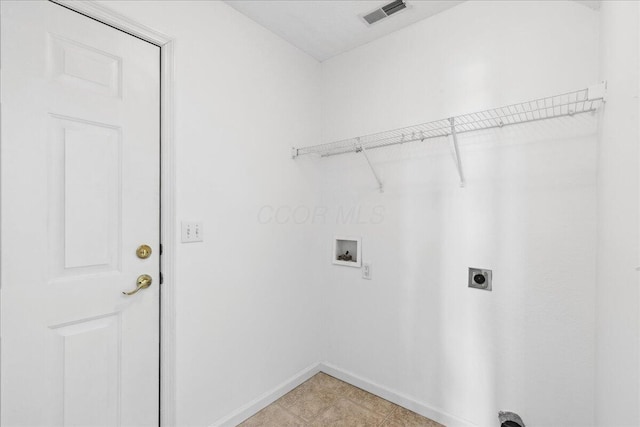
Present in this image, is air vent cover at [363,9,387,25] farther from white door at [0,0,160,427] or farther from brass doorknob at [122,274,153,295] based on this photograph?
brass doorknob at [122,274,153,295]

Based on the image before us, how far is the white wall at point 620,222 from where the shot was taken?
0.73 m

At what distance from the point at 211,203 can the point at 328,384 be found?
157cm

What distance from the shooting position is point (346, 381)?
7.37 ft

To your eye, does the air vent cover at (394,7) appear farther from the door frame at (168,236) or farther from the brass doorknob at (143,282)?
the brass doorknob at (143,282)

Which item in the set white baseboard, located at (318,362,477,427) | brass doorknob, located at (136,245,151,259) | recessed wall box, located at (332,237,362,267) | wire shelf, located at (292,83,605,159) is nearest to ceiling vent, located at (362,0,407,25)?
wire shelf, located at (292,83,605,159)

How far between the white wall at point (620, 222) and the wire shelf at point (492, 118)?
21 cm

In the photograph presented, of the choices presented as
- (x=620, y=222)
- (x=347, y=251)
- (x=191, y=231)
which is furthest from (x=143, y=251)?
(x=620, y=222)

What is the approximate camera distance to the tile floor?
5.94 feet

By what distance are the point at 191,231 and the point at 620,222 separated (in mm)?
1691

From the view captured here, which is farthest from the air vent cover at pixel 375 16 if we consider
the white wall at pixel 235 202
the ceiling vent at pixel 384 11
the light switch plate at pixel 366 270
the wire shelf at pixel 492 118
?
the light switch plate at pixel 366 270

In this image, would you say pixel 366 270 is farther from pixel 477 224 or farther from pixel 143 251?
pixel 143 251

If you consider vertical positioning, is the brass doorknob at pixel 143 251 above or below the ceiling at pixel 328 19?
below

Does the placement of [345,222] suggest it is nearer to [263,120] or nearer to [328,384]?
[263,120]

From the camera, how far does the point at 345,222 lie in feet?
7.51
